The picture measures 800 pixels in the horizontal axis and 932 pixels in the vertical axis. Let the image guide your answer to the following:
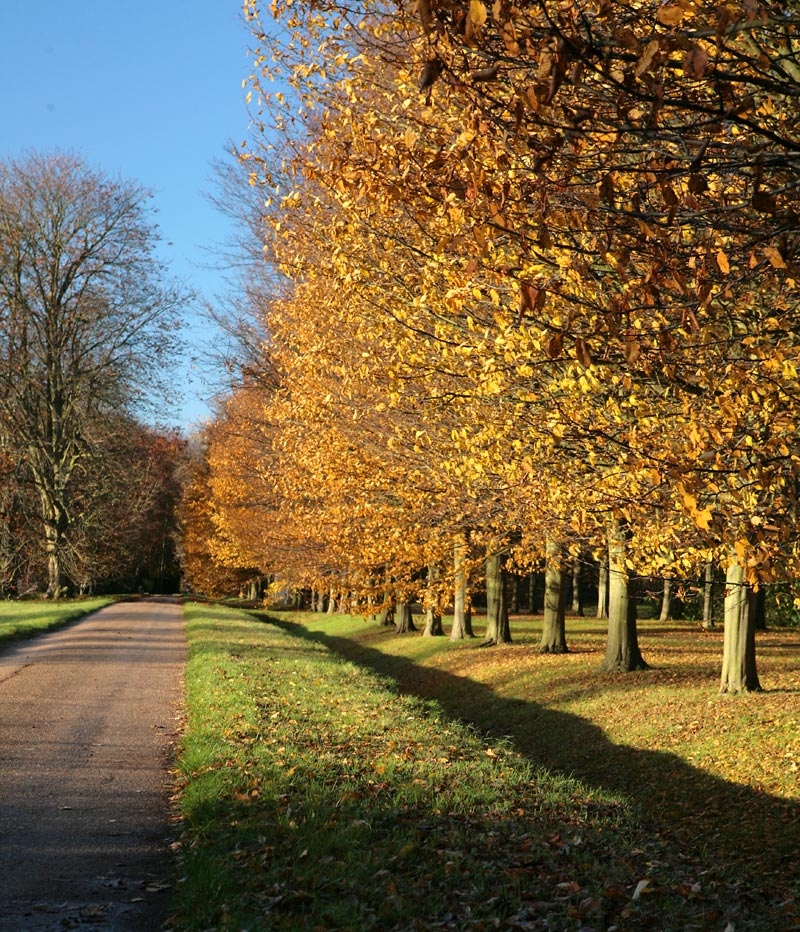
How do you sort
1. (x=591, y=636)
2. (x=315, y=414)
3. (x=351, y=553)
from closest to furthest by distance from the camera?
(x=315, y=414)
(x=351, y=553)
(x=591, y=636)

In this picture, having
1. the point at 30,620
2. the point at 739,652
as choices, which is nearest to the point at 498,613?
the point at 739,652

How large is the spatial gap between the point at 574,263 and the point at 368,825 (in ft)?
12.9

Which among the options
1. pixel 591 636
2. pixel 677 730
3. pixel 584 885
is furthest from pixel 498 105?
pixel 591 636

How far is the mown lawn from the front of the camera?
569 cm

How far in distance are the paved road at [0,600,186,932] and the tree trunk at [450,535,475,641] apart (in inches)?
196

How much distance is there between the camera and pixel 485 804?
304 inches

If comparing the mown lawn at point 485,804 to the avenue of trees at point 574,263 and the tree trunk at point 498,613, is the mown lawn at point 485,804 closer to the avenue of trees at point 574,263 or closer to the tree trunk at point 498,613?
the avenue of trees at point 574,263

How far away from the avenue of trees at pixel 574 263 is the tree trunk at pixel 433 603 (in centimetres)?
397

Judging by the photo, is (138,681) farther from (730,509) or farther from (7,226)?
(7,226)

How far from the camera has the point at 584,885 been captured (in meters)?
6.15

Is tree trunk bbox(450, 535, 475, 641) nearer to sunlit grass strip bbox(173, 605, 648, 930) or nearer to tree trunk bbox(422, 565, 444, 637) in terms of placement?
tree trunk bbox(422, 565, 444, 637)

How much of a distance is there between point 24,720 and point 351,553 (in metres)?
9.01

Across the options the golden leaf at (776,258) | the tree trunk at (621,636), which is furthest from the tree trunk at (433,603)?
the golden leaf at (776,258)

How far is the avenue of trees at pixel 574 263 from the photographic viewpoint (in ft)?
15.9
